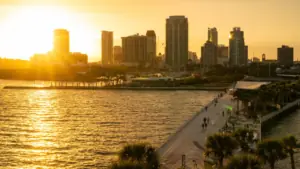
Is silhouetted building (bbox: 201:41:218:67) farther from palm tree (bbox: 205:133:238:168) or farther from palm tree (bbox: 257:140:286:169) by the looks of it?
palm tree (bbox: 257:140:286:169)

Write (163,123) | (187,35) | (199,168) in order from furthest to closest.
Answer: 1. (187,35)
2. (163,123)
3. (199,168)

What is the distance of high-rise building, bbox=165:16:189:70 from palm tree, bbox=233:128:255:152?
159229 mm

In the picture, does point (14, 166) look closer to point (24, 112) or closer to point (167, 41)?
point (24, 112)

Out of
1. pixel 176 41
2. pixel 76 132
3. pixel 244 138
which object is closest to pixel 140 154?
pixel 244 138

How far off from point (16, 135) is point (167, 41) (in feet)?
515

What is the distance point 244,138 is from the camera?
21.3 meters

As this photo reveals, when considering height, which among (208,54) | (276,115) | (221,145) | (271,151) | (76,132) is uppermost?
(208,54)

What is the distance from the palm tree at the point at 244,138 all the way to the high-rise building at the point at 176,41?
159m

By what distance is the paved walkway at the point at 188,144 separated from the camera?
69.3 feet

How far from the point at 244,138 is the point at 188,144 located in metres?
4.07

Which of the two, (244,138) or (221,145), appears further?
(244,138)

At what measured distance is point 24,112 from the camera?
4522cm

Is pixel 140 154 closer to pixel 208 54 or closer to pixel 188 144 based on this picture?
pixel 188 144

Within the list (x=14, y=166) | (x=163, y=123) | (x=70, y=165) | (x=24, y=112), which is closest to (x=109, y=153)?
(x=70, y=165)
